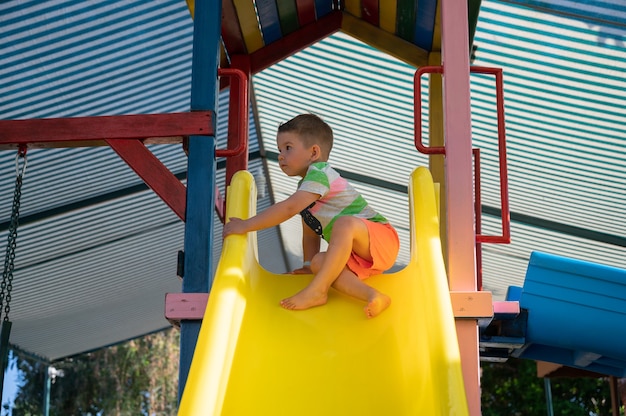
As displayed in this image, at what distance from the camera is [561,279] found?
4.10 metres

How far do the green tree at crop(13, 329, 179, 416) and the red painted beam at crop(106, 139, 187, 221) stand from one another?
1462cm

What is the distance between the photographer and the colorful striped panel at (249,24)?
18.3 feet

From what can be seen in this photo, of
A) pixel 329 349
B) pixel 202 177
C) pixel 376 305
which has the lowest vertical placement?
pixel 329 349

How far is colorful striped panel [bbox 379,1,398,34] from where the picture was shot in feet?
18.7

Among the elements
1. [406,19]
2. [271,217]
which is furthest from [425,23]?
[271,217]

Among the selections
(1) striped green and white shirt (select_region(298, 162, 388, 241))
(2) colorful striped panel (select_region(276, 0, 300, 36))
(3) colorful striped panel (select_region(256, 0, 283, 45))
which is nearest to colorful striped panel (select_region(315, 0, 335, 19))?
(2) colorful striped panel (select_region(276, 0, 300, 36))

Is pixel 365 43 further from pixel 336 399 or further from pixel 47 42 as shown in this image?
pixel 336 399

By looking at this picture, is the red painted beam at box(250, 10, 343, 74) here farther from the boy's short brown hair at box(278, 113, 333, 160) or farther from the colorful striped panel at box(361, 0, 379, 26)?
the boy's short brown hair at box(278, 113, 333, 160)

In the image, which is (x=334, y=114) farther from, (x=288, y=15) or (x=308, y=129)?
(x=308, y=129)

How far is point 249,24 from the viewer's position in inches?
223

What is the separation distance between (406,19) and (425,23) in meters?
0.15

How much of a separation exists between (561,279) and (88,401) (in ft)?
50.8

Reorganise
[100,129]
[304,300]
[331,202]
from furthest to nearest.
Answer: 1. [100,129]
2. [331,202]
3. [304,300]

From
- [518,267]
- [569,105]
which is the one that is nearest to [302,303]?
[569,105]
